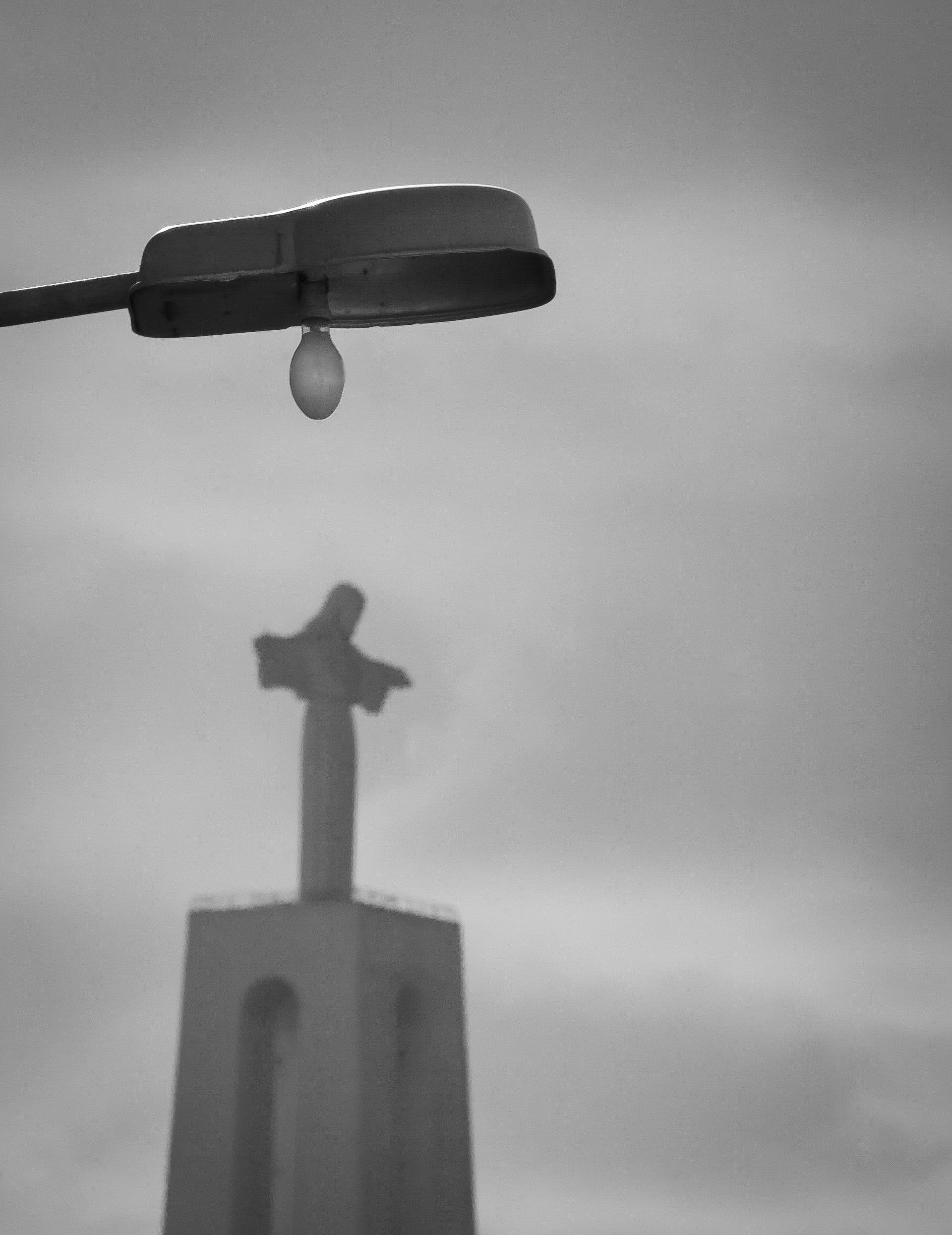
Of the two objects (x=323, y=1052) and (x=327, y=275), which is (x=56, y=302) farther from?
(x=323, y=1052)

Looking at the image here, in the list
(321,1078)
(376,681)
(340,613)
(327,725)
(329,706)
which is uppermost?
(340,613)

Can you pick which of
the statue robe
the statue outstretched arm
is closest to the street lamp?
the statue robe

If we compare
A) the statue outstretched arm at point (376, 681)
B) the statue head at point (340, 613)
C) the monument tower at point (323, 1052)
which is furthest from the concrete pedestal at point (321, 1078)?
the statue head at point (340, 613)

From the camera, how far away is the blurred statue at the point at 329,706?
670cm

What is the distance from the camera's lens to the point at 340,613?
25.1ft

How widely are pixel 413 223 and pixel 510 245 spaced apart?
7 cm

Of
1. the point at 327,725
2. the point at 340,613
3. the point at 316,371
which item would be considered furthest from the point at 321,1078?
the point at 316,371

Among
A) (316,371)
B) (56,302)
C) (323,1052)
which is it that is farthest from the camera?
(323,1052)

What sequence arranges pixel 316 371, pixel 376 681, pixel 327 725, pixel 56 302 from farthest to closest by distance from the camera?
pixel 376 681
pixel 327 725
pixel 316 371
pixel 56 302

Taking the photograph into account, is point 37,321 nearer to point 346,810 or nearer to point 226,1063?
point 346,810

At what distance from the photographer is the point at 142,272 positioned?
1085 mm

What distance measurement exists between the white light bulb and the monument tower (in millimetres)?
5636

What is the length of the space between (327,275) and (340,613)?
21.5ft

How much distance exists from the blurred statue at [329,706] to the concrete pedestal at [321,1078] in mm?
208
